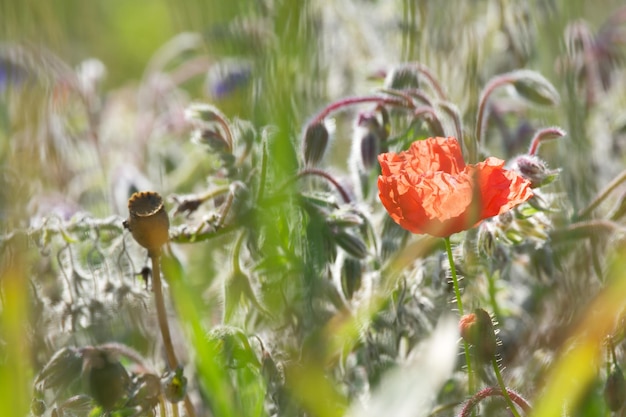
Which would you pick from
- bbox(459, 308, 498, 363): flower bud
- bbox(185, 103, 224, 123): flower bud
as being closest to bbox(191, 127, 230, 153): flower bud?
bbox(185, 103, 224, 123): flower bud

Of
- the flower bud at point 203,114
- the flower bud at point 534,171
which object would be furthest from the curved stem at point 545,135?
the flower bud at point 203,114

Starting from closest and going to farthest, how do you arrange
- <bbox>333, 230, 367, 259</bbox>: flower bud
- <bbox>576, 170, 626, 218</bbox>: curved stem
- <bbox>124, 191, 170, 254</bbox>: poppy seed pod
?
<bbox>124, 191, 170, 254</bbox>: poppy seed pod < <bbox>333, 230, 367, 259</bbox>: flower bud < <bbox>576, 170, 626, 218</bbox>: curved stem

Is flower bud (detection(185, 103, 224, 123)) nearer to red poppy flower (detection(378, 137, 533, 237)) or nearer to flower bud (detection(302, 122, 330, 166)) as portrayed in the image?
flower bud (detection(302, 122, 330, 166))

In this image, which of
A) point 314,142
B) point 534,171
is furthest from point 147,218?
point 534,171

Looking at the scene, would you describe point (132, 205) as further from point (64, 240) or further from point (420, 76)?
point (420, 76)

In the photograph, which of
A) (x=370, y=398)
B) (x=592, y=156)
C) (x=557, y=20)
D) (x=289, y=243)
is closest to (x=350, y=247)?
(x=289, y=243)

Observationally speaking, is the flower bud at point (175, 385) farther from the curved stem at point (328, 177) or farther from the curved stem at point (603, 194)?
the curved stem at point (603, 194)
